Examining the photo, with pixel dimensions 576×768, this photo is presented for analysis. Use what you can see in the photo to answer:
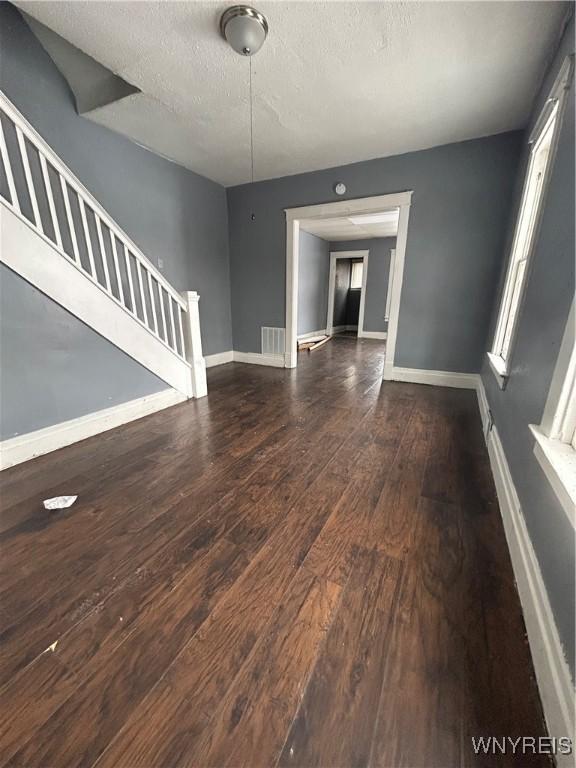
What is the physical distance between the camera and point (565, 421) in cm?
102

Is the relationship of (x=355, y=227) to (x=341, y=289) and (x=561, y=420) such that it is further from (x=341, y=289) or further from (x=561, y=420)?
(x=561, y=420)

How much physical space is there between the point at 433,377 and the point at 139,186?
13.1 ft

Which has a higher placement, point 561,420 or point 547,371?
point 547,371

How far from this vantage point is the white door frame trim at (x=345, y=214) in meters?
3.35

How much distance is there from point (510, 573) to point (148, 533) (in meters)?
1.55

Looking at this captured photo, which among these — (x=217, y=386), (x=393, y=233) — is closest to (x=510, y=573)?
(x=217, y=386)

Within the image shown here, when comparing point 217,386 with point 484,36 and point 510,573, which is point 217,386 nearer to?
point 510,573

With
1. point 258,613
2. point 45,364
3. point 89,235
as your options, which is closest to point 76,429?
point 45,364

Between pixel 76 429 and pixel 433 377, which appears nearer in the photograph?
pixel 76 429

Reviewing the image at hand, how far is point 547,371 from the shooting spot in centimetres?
118

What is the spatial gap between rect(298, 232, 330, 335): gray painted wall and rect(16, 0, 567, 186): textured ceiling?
345 centimetres

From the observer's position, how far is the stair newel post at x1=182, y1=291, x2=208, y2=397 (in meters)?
2.89
